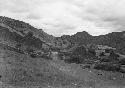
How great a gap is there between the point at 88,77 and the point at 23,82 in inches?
370

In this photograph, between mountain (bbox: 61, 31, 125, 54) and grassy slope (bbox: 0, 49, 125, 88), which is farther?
mountain (bbox: 61, 31, 125, 54)

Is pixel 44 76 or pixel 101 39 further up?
pixel 101 39

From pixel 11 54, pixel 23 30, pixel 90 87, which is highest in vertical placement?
pixel 23 30

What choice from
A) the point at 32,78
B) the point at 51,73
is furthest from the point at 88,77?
the point at 32,78

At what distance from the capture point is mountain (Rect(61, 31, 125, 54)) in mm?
74588

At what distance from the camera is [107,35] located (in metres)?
86.0

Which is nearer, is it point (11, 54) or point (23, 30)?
point (11, 54)

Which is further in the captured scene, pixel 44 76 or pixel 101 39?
pixel 101 39

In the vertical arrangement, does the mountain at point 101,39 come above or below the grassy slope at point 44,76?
above

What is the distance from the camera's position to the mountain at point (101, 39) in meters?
74.6

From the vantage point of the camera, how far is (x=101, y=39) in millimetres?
85000

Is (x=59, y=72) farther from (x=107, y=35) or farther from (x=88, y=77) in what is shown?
(x=107, y=35)

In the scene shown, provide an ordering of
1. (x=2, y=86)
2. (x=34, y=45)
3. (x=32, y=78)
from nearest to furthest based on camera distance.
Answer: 1. (x=2, y=86)
2. (x=32, y=78)
3. (x=34, y=45)

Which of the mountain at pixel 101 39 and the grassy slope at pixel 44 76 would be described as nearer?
the grassy slope at pixel 44 76
